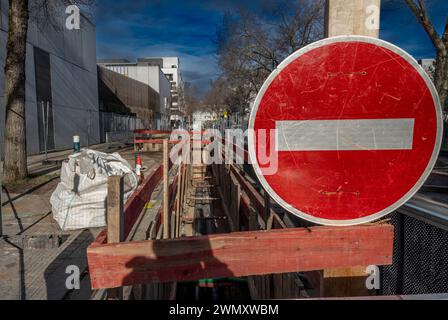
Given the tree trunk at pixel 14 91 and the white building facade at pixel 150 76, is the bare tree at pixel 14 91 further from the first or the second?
the white building facade at pixel 150 76

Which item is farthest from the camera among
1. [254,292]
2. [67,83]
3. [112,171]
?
[67,83]

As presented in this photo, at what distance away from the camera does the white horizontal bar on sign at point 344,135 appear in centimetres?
132

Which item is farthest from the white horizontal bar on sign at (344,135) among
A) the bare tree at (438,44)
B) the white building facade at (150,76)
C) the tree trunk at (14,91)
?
the white building facade at (150,76)

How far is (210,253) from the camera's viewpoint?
1.44 meters

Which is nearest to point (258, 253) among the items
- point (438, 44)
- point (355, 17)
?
point (355, 17)

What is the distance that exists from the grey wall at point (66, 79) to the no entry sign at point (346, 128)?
16703 millimetres

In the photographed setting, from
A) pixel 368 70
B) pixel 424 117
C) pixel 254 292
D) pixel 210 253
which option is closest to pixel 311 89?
pixel 368 70

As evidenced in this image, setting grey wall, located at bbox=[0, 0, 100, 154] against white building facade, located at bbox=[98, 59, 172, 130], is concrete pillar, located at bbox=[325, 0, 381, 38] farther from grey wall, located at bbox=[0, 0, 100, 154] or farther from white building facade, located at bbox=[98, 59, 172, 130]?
white building facade, located at bbox=[98, 59, 172, 130]

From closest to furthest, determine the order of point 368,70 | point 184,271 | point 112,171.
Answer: point 368,70 < point 184,271 < point 112,171

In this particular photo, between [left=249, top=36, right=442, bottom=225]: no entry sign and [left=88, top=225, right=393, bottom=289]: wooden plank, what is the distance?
14 centimetres

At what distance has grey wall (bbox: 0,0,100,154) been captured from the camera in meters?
17.2

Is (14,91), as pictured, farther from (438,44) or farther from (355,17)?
(438,44)

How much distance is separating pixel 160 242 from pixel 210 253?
23 cm
